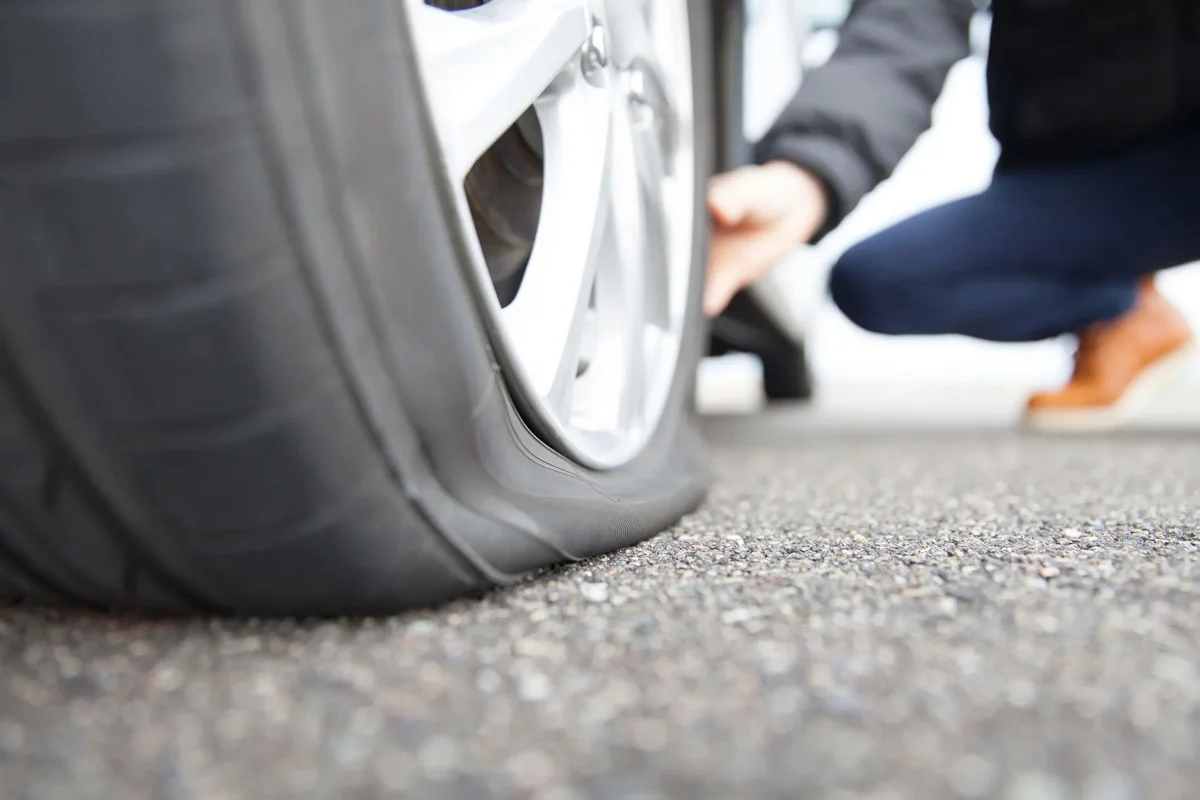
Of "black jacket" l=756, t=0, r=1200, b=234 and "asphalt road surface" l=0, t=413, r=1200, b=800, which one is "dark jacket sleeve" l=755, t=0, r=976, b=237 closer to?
"black jacket" l=756, t=0, r=1200, b=234

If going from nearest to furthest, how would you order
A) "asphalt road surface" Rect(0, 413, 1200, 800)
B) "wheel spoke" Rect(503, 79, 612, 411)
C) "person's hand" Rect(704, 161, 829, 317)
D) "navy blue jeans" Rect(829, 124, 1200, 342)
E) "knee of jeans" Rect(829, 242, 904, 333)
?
"asphalt road surface" Rect(0, 413, 1200, 800), "wheel spoke" Rect(503, 79, 612, 411), "person's hand" Rect(704, 161, 829, 317), "navy blue jeans" Rect(829, 124, 1200, 342), "knee of jeans" Rect(829, 242, 904, 333)

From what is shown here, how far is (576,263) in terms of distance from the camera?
0.69m

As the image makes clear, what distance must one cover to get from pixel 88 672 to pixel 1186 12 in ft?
5.23

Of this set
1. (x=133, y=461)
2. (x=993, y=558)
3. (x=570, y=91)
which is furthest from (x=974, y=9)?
(x=133, y=461)

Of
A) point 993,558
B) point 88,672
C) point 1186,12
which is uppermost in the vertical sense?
point 1186,12

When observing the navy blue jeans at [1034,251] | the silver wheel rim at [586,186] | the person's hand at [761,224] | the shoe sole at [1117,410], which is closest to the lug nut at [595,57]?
the silver wheel rim at [586,186]

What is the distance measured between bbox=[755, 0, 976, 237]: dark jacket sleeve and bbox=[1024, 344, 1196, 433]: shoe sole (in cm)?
74

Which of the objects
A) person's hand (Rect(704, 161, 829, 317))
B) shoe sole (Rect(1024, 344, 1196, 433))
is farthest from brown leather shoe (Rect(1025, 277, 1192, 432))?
person's hand (Rect(704, 161, 829, 317))

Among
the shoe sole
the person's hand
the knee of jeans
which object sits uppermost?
the person's hand

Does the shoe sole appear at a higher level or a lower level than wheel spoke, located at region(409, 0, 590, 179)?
lower

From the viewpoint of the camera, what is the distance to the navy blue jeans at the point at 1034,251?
1.52 m

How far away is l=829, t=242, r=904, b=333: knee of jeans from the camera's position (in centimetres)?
168

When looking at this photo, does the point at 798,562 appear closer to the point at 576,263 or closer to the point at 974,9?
the point at 576,263

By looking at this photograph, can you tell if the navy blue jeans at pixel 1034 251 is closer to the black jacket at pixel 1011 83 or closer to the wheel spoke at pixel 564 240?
the black jacket at pixel 1011 83
